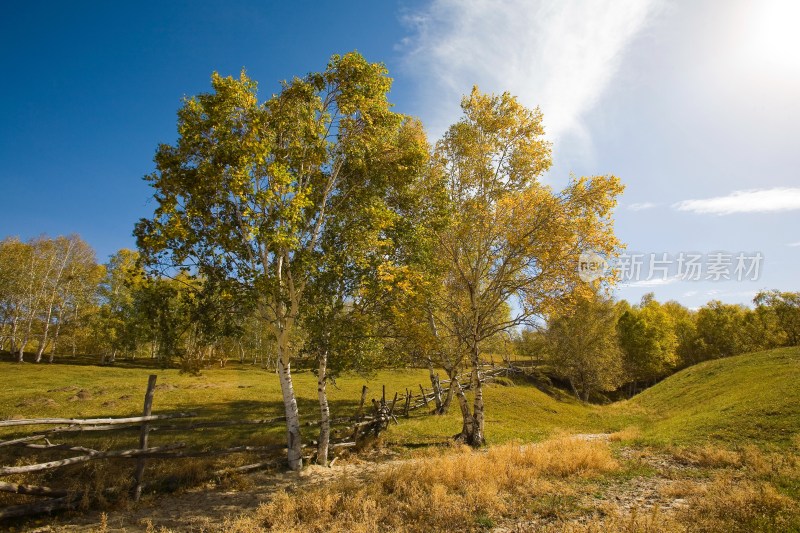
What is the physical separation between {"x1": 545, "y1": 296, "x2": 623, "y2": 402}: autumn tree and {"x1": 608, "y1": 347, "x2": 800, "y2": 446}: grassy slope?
633 cm

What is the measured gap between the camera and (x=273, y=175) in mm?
10633

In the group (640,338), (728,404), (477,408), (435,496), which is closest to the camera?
(435,496)

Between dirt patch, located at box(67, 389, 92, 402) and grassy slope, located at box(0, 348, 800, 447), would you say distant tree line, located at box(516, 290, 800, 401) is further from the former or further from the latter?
dirt patch, located at box(67, 389, 92, 402)

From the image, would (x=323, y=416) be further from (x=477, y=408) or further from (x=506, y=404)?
(x=506, y=404)

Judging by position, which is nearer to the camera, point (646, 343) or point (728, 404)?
point (728, 404)

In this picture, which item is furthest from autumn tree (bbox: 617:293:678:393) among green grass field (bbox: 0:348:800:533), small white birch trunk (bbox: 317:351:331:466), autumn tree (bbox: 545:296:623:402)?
small white birch trunk (bbox: 317:351:331:466)

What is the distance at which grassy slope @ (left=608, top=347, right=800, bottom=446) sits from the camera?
16.2 metres

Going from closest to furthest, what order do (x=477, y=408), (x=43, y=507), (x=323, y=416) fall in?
(x=43, y=507)
(x=323, y=416)
(x=477, y=408)

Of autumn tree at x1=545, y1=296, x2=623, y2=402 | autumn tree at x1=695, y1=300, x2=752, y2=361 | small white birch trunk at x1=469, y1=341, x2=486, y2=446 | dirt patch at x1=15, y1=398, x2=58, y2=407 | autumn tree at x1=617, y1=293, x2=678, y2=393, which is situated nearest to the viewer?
small white birch trunk at x1=469, y1=341, x2=486, y2=446

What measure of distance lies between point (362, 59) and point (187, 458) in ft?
47.8

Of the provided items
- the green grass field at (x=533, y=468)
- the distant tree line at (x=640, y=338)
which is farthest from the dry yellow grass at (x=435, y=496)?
the distant tree line at (x=640, y=338)

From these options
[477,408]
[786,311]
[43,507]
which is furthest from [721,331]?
[43,507]

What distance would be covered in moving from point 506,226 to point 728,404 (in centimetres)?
1885

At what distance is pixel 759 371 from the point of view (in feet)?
93.8
